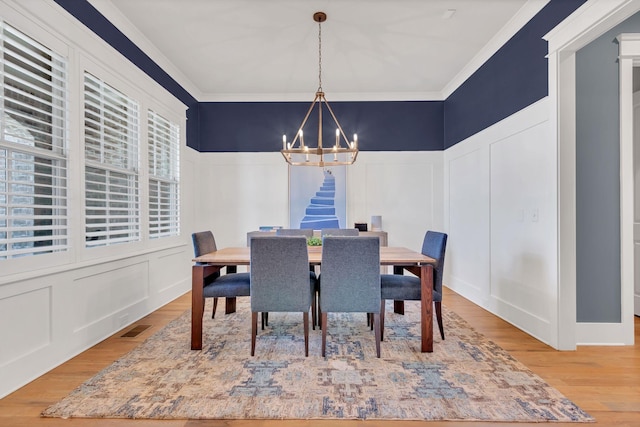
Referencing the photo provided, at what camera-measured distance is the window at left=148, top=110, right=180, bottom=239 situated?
374 centimetres

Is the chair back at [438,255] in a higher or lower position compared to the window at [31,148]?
lower

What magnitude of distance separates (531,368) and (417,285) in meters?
0.92

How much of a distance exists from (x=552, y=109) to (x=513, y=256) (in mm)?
1368

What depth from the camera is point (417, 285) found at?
2689 millimetres

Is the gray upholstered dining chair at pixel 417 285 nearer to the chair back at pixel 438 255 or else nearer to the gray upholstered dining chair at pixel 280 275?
the chair back at pixel 438 255

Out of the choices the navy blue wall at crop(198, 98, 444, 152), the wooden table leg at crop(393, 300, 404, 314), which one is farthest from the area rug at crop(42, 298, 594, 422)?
the navy blue wall at crop(198, 98, 444, 152)

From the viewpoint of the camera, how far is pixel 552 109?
2.58m

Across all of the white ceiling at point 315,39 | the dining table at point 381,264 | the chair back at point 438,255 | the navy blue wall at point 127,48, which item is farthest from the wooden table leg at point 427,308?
the navy blue wall at point 127,48

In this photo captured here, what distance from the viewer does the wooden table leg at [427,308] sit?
8.29ft

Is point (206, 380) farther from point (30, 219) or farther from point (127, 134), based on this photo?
point (127, 134)

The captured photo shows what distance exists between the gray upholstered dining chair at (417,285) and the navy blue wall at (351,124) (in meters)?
Result: 2.47

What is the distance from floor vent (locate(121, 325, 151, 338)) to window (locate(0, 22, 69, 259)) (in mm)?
998

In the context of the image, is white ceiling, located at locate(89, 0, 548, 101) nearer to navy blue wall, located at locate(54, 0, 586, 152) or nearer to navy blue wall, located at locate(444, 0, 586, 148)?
navy blue wall, located at locate(444, 0, 586, 148)

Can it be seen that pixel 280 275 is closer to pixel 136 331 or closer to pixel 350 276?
pixel 350 276
